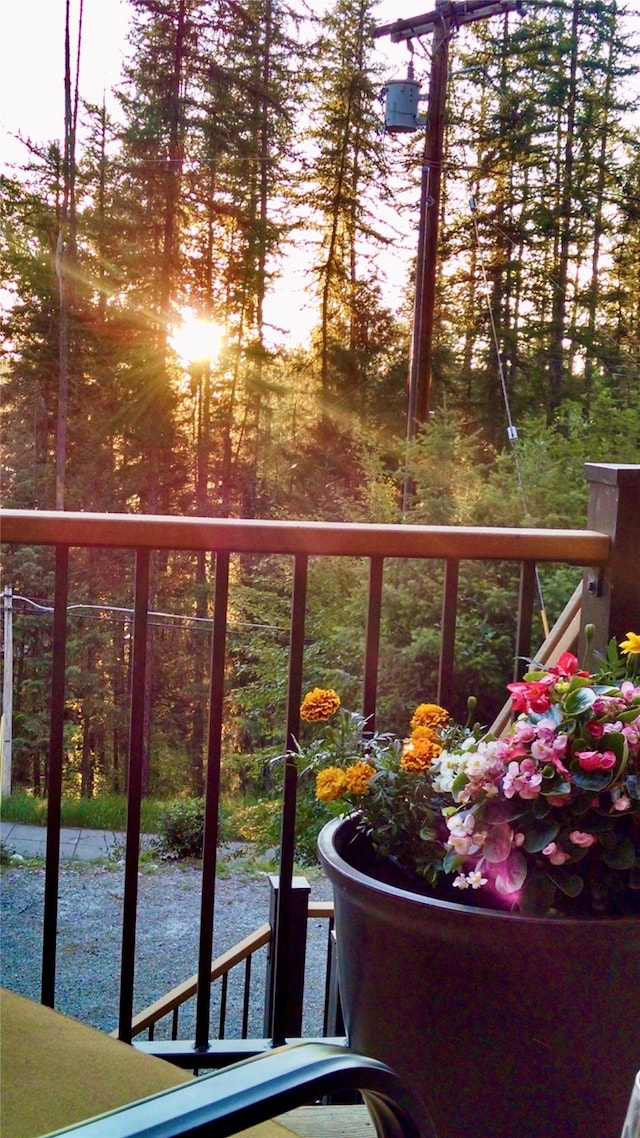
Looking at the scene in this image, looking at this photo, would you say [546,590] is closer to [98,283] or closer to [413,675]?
[413,675]

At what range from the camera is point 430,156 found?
31.9ft

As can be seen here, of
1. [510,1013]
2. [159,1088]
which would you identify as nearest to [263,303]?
[510,1013]

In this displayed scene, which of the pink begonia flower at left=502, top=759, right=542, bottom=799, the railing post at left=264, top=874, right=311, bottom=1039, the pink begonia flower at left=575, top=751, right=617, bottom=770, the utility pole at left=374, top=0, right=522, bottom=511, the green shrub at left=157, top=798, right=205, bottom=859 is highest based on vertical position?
the utility pole at left=374, top=0, right=522, bottom=511

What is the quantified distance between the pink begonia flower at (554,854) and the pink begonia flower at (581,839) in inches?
0.8

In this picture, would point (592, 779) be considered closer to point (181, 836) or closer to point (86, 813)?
point (181, 836)

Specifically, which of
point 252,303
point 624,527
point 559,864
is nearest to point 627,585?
point 624,527

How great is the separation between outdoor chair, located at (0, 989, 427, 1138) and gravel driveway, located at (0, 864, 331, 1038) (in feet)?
14.3

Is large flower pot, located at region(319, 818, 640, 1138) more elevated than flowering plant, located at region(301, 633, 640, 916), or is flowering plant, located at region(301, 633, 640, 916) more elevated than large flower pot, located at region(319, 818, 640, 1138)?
flowering plant, located at region(301, 633, 640, 916)

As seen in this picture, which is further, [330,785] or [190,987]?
[190,987]

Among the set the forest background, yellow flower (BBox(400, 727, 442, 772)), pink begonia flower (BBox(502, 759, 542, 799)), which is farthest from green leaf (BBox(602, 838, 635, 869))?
the forest background

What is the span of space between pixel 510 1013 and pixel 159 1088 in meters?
0.40

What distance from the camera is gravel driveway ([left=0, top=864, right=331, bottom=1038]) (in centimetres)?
554

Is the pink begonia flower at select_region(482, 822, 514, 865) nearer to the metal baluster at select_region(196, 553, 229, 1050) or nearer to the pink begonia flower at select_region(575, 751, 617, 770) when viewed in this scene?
the pink begonia flower at select_region(575, 751, 617, 770)

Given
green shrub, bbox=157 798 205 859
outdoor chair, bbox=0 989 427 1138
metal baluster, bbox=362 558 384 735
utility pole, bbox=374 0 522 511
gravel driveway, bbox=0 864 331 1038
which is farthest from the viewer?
green shrub, bbox=157 798 205 859
